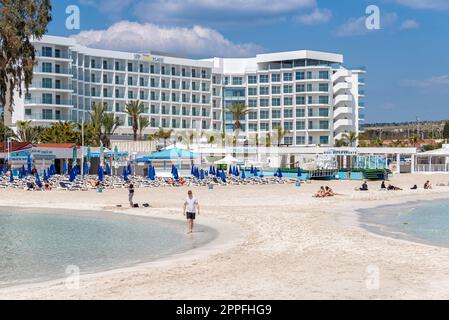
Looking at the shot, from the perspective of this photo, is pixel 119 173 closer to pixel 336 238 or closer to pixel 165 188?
pixel 165 188

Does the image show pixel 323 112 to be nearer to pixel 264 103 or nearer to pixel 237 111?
pixel 264 103

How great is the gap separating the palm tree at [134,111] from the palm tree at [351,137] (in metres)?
32.8

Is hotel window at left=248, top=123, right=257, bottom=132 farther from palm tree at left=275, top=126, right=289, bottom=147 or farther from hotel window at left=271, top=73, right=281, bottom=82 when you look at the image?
hotel window at left=271, top=73, right=281, bottom=82

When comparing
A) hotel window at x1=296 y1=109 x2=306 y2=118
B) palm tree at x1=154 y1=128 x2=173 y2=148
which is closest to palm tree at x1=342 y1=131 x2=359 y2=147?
hotel window at x1=296 y1=109 x2=306 y2=118

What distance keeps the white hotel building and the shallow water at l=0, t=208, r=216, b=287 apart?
65.0 metres

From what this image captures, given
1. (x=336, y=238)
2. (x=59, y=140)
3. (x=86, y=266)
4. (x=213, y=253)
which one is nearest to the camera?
(x=86, y=266)

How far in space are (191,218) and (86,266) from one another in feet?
21.8

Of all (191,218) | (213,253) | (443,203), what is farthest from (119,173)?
(213,253)

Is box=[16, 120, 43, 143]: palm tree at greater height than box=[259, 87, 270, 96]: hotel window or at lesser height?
lesser

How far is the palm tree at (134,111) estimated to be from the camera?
93688 millimetres

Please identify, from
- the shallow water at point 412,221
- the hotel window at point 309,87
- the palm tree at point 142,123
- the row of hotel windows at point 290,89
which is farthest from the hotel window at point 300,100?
the shallow water at point 412,221

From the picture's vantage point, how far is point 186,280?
13586 mm

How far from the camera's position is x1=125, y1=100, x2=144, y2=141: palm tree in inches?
3688

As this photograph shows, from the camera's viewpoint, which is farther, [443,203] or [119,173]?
[119,173]
